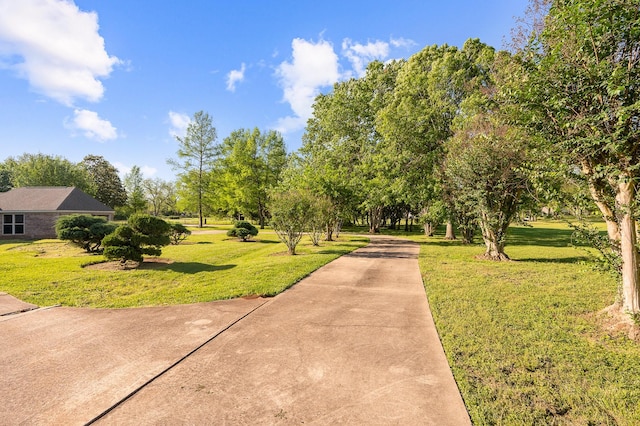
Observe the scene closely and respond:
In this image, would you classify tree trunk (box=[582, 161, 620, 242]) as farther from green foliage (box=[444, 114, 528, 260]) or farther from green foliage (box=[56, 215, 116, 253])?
green foliage (box=[56, 215, 116, 253])

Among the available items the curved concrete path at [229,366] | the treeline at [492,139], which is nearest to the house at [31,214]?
the treeline at [492,139]

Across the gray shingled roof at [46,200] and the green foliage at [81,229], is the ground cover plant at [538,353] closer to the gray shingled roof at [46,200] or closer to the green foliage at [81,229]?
the green foliage at [81,229]

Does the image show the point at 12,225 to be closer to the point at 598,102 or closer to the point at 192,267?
the point at 192,267

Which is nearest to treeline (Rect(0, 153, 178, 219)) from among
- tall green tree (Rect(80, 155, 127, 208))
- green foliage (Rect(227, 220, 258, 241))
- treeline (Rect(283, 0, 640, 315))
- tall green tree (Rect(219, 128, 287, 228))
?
tall green tree (Rect(80, 155, 127, 208))

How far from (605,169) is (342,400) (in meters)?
4.91

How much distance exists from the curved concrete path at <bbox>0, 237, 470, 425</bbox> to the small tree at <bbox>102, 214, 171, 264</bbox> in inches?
159

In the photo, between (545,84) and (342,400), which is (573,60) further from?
(342,400)

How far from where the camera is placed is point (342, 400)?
299 cm

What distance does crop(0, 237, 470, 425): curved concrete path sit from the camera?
2801mm

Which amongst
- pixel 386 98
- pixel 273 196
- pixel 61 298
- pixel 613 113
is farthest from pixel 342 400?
pixel 386 98

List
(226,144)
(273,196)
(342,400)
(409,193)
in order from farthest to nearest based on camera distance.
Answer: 1. (226,144)
2. (409,193)
3. (273,196)
4. (342,400)

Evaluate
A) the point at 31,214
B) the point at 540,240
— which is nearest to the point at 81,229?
the point at 31,214

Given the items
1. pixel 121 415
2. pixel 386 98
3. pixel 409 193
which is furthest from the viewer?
pixel 386 98

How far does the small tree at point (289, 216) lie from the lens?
13508mm
